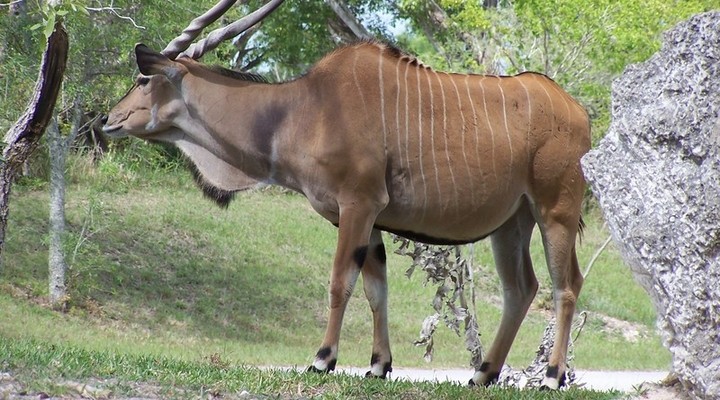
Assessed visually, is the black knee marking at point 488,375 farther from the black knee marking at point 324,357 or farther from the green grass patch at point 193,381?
the black knee marking at point 324,357

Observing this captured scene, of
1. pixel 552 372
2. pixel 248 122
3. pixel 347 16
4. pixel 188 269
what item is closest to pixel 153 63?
pixel 248 122

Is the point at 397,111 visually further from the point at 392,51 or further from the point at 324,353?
the point at 324,353

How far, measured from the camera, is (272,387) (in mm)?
5570

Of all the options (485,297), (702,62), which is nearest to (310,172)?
(702,62)

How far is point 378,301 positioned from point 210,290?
355 inches

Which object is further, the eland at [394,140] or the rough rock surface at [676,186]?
the eland at [394,140]

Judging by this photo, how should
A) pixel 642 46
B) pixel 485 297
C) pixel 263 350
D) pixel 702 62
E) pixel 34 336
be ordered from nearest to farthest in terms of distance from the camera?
pixel 702 62
pixel 34 336
pixel 263 350
pixel 642 46
pixel 485 297

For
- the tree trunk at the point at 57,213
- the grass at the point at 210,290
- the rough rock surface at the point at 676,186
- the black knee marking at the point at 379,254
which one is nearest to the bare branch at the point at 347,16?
the grass at the point at 210,290

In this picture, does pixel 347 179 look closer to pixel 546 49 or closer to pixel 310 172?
pixel 310 172

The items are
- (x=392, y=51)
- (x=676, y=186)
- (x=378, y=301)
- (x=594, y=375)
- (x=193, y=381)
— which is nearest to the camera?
(x=676, y=186)

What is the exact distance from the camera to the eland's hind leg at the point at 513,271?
7508 millimetres

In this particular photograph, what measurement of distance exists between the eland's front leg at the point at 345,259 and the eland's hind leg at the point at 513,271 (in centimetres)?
127

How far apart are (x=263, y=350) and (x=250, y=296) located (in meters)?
2.82

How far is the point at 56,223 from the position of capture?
13984 millimetres
